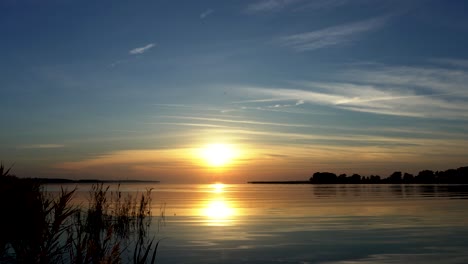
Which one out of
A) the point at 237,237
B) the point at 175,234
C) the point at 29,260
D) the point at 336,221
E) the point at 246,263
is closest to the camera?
the point at 29,260

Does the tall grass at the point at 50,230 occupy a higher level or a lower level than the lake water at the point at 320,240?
higher

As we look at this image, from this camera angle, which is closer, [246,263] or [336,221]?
[246,263]

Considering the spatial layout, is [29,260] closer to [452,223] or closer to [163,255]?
[163,255]

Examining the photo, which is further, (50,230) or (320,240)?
(320,240)

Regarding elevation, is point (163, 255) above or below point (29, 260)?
below

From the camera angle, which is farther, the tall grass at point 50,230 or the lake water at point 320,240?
the lake water at point 320,240

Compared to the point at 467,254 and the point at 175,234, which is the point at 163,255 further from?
Result: the point at 467,254

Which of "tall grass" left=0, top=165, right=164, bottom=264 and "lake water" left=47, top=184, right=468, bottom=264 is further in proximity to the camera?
"lake water" left=47, top=184, right=468, bottom=264

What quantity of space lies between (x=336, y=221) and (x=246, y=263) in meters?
19.8

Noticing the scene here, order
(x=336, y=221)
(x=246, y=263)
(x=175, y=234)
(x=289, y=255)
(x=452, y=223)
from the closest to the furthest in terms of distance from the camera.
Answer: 1. (x=246, y=263)
2. (x=289, y=255)
3. (x=175, y=234)
4. (x=452, y=223)
5. (x=336, y=221)

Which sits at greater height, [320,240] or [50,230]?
[50,230]

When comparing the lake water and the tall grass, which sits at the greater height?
the tall grass

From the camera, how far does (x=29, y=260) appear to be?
230 inches

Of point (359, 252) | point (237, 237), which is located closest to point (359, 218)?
point (237, 237)
